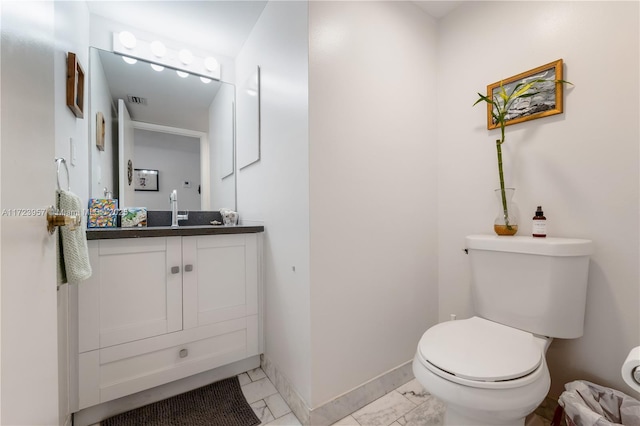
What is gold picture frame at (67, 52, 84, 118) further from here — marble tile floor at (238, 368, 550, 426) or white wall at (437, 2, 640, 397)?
white wall at (437, 2, 640, 397)

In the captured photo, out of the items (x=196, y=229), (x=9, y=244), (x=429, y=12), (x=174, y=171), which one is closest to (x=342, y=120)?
(x=196, y=229)

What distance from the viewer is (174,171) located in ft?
6.32

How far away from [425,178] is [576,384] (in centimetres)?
115

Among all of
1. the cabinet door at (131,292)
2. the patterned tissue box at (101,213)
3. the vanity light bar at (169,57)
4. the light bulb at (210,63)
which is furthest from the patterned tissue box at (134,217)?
the light bulb at (210,63)

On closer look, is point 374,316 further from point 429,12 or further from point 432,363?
point 429,12

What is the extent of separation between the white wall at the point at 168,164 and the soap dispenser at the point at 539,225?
202 centimetres

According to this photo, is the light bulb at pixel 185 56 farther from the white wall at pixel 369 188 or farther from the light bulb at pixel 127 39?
the white wall at pixel 369 188

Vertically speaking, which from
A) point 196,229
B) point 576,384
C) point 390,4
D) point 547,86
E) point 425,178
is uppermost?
point 390,4

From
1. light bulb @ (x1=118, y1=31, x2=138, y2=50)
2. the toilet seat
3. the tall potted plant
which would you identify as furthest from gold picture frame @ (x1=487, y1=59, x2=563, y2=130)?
light bulb @ (x1=118, y1=31, x2=138, y2=50)

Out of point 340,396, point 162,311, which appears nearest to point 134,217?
point 162,311

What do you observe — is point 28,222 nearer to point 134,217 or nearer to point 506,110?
point 134,217

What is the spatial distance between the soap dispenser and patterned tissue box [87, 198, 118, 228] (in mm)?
2181

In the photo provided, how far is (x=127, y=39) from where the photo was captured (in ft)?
5.68

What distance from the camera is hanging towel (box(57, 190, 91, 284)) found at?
0.95 metres
